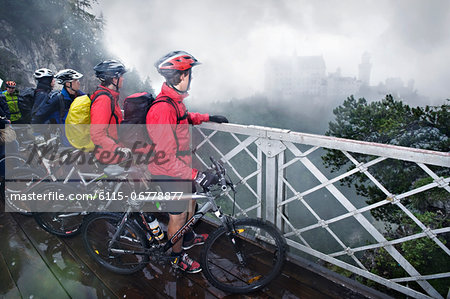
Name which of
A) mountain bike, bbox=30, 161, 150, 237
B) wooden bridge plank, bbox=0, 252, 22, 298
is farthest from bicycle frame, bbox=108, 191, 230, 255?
wooden bridge plank, bbox=0, 252, 22, 298

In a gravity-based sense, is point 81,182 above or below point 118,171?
below

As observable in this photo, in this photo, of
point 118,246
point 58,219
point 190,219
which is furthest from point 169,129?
point 58,219

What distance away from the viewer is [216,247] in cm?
360

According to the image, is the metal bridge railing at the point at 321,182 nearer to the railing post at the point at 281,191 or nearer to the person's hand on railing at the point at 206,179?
the railing post at the point at 281,191

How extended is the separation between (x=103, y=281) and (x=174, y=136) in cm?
197

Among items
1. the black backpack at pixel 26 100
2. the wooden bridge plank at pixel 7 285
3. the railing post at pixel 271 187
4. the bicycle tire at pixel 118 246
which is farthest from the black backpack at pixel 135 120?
the black backpack at pixel 26 100

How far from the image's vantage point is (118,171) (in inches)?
112

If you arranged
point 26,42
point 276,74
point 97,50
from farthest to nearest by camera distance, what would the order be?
point 276,74 < point 97,50 < point 26,42

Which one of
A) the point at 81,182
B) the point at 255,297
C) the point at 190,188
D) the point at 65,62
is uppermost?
the point at 65,62

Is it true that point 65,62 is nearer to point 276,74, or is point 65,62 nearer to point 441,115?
point 441,115

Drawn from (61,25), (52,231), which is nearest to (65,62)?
(61,25)

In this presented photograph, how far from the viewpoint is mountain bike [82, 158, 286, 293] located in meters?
2.89

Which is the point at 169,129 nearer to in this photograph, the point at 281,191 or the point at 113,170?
the point at 113,170

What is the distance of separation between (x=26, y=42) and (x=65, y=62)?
8.28 metres
